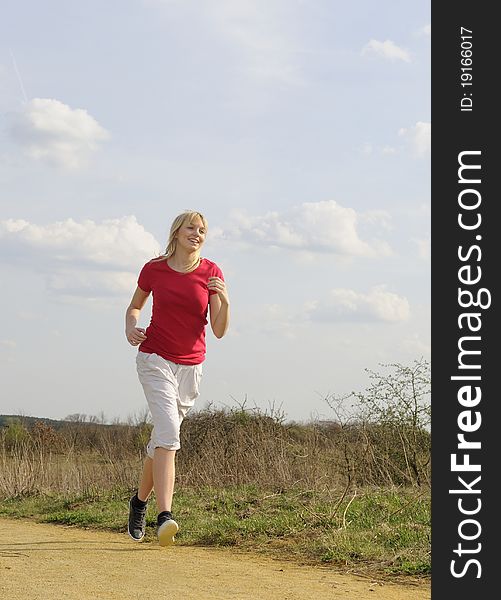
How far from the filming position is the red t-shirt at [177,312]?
22.9 feet

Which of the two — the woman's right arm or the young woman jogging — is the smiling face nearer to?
→ the young woman jogging

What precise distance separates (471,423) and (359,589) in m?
1.27

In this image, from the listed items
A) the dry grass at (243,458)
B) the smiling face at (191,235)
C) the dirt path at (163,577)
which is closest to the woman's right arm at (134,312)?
the smiling face at (191,235)

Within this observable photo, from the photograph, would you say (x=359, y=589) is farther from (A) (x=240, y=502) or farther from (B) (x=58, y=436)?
(B) (x=58, y=436)

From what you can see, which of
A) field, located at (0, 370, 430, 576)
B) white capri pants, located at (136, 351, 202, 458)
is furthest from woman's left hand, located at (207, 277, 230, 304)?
field, located at (0, 370, 430, 576)

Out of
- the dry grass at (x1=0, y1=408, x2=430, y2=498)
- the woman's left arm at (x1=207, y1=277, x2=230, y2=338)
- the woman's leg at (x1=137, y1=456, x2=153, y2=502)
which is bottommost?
the woman's leg at (x1=137, y1=456, x2=153, y2=502)

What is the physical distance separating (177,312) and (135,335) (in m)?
0.36

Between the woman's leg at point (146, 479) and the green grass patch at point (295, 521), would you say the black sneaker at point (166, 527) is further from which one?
the green grass patch at point (295, 521)

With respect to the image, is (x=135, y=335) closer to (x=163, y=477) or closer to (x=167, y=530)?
(x=163, y=477)

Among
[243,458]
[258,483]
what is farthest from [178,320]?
[243,458]

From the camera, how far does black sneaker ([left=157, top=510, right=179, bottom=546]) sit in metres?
6.43

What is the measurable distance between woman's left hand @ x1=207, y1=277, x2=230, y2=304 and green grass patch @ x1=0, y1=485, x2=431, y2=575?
196cm

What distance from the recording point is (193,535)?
311 inches

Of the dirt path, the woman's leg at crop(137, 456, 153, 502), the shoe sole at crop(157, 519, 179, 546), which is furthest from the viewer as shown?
the woman's leg at crop(137, 456, 153, 502)
